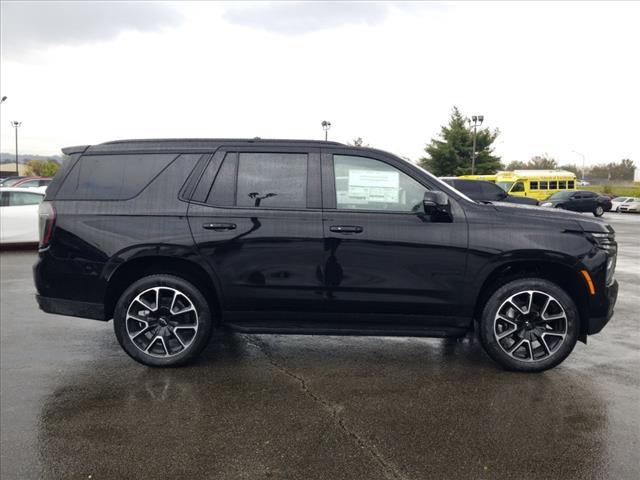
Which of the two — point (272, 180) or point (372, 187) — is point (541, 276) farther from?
point (272, 180)

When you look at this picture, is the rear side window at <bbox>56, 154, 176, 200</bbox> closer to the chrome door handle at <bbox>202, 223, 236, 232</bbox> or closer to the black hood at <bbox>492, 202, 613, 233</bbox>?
the chrome door handle at <bbox>202, 223, 236, 232</bbox>

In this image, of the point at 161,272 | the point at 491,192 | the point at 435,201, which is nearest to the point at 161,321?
the point at 161,272

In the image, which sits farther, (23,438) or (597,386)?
(597,386)

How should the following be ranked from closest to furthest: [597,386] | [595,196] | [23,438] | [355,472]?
[355,472]
[23,438]
[597,386]
[595,196]

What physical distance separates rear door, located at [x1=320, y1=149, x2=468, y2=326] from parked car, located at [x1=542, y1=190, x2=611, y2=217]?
91.6 ft

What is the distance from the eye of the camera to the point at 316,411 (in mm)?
3725

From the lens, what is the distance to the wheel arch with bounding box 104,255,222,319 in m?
4.56

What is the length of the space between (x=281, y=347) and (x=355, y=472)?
2374mm

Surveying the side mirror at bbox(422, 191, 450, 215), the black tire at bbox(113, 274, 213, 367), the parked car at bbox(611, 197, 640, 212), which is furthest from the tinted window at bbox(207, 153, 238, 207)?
the parked car at bbox(611, 197, 640, 212)

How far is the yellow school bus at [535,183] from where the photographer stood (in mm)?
32438

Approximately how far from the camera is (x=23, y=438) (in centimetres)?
→ 331

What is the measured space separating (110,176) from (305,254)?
5.88ft

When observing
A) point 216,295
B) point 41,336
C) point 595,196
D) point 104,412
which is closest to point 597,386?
point 216,295

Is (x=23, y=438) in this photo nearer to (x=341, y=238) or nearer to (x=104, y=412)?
(x=104, y=412)
